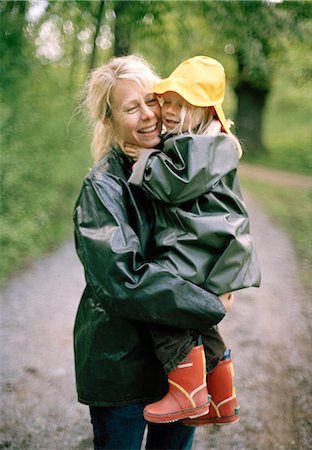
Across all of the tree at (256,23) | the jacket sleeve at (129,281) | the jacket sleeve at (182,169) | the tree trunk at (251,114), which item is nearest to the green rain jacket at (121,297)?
the jacket sleeve at (129,281)

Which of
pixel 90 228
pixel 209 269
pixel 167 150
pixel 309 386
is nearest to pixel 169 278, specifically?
pixel 209 269

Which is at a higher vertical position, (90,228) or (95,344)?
(90,228)

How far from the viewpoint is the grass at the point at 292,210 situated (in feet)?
22.4

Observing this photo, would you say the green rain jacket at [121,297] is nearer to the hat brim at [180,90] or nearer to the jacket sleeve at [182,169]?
the jacket sleeve at [182,169]

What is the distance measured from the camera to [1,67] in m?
6.32

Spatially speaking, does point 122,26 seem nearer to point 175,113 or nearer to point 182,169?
point 175,113

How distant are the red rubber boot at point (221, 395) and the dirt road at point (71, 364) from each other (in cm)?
111

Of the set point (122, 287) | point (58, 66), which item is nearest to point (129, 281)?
point (122, 287)

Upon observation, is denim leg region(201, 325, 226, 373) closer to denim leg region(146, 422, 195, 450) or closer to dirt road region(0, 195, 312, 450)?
denim leg region(146, 422, 195, 450)

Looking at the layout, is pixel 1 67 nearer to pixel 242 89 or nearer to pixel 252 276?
pixel 252 276

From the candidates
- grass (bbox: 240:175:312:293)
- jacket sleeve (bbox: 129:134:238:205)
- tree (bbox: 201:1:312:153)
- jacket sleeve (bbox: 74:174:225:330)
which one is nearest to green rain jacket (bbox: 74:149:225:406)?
A: jacket sleeve (bbox: 74:174:225:330)

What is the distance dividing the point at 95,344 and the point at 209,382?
1.75 feet

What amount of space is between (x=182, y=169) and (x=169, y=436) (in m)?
1.14

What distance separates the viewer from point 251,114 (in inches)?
689
